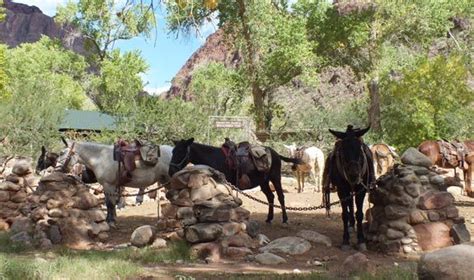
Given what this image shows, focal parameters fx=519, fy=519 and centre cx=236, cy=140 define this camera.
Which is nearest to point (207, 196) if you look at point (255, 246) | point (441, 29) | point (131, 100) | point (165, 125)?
point (255, 246)

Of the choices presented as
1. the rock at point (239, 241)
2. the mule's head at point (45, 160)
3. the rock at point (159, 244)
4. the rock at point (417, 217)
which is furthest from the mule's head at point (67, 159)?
the rock at point (417, 217)

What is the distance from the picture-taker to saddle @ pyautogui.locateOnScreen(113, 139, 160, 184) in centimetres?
1192

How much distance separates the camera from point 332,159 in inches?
402

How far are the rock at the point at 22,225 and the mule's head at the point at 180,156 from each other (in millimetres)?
3037

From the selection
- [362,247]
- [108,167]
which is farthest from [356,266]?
[108,167]

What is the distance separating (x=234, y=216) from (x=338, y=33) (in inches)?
1036

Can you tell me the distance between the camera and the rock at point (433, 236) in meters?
9.21

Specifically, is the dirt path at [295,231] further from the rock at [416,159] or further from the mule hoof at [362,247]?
the rock at [416,159]

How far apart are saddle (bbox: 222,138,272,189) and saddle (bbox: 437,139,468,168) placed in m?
7.93

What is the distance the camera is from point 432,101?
89.7ft

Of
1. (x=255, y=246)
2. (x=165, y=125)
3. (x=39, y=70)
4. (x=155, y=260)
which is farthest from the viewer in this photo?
(x=39, y=70)

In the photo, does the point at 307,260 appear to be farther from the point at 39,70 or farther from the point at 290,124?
the point at 39,70

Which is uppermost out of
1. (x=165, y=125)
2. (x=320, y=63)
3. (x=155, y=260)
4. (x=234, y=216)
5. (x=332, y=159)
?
(x=320, y=63)

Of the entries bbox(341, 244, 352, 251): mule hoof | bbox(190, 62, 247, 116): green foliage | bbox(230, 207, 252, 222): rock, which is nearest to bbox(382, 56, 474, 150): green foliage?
bbox(190, 62, 247, 116): green foliage
